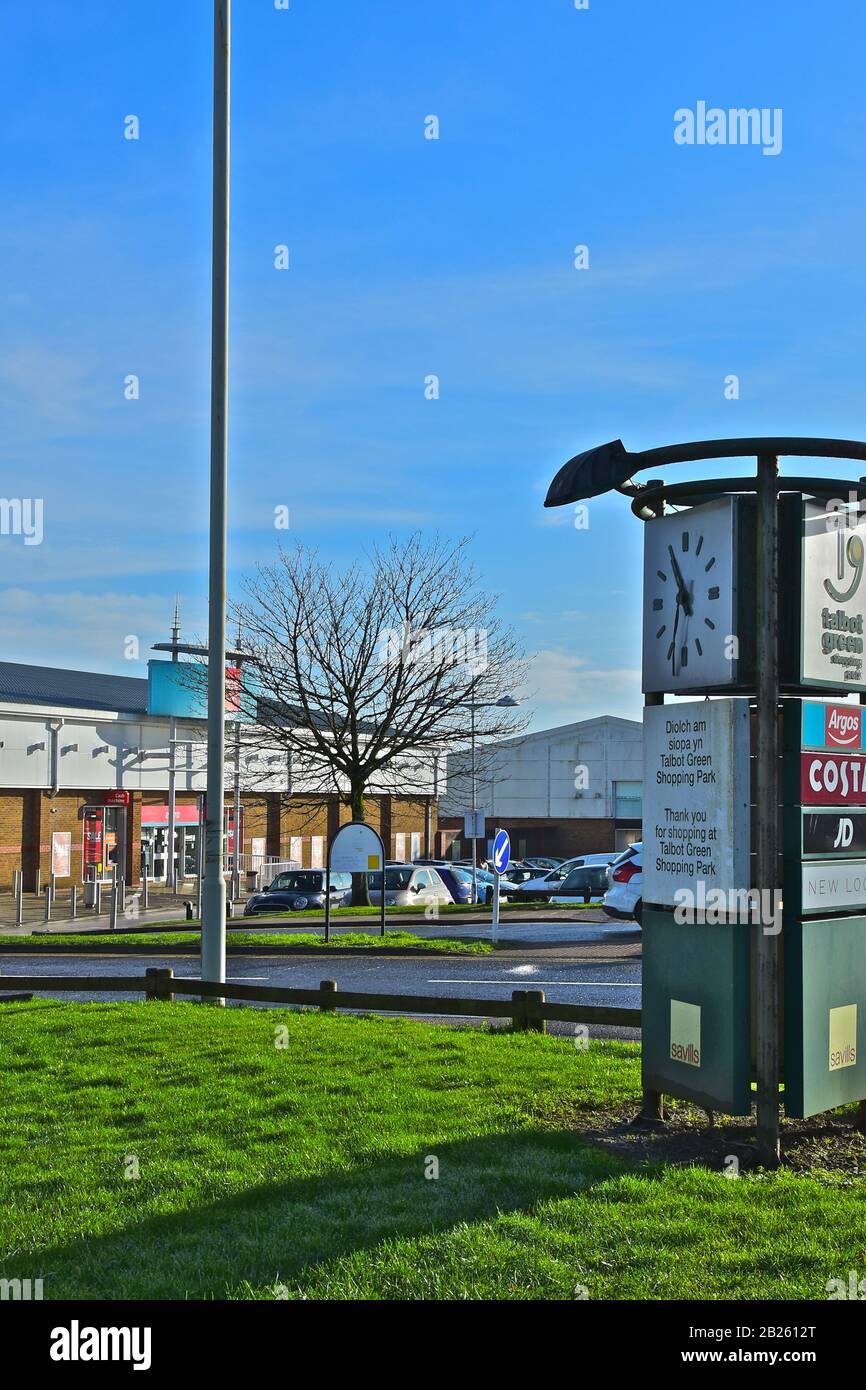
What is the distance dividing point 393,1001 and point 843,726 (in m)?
4.95

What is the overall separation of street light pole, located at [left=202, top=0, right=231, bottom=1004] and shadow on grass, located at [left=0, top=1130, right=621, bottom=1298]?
696 cm

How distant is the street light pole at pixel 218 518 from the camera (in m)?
13.6

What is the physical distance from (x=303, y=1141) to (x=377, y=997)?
3.81 meters

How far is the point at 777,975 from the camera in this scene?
732cm

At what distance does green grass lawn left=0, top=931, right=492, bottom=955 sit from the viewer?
846 inches

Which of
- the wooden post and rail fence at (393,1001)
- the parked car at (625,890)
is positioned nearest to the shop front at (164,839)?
the parked car at (625,890)

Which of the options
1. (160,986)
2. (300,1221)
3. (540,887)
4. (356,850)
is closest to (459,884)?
(540,887)

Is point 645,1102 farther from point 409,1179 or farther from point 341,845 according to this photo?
point 341,845

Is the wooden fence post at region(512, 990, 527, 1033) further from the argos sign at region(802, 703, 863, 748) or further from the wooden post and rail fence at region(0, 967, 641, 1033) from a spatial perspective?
the argos sign at region(802, 703, 863, 748)

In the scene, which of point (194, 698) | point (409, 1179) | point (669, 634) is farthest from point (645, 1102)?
point (194, 698)

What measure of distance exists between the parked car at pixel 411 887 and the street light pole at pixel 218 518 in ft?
59.4

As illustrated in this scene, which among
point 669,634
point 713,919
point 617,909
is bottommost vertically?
point 617,909

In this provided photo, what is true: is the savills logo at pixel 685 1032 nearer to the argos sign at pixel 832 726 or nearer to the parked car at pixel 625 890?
the argos sign at pixel 832 726
